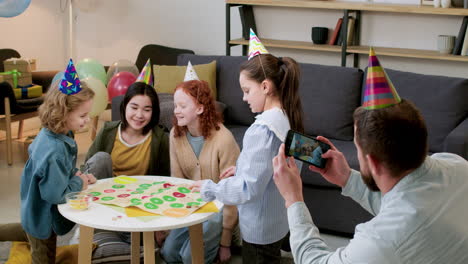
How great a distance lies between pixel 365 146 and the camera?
5.01 ft

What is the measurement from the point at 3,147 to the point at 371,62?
13.5 feet

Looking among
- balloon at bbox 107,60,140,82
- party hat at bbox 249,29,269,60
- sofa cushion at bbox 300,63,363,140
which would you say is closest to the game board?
party hat at bbox 249,29,269,60

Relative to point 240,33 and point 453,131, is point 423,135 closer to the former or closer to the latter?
point 453,131

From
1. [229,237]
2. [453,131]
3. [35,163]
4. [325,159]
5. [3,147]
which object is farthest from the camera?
[3,147]

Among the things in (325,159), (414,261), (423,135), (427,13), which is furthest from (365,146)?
(427,13)

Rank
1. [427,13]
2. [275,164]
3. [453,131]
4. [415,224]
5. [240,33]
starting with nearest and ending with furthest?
[415,224]
[275,164]
[453,131]
[427,13]
[240,33]

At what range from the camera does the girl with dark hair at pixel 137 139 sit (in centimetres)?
307

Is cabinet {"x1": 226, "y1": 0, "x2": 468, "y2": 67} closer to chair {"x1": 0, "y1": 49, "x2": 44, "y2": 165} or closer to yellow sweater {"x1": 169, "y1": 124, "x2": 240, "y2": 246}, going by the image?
chair {"x1": 0, "y1": 49, "x2": 44, "y2": 165}

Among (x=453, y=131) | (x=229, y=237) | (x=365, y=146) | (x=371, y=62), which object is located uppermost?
(x=371, y=62)

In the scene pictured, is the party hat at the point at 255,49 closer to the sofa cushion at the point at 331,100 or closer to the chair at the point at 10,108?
the sofa cushion at the point at 331,100

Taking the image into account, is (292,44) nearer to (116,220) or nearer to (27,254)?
(27,254)

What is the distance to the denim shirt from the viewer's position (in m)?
2.51

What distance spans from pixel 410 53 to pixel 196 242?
271cm

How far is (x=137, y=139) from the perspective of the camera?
3117 mm
